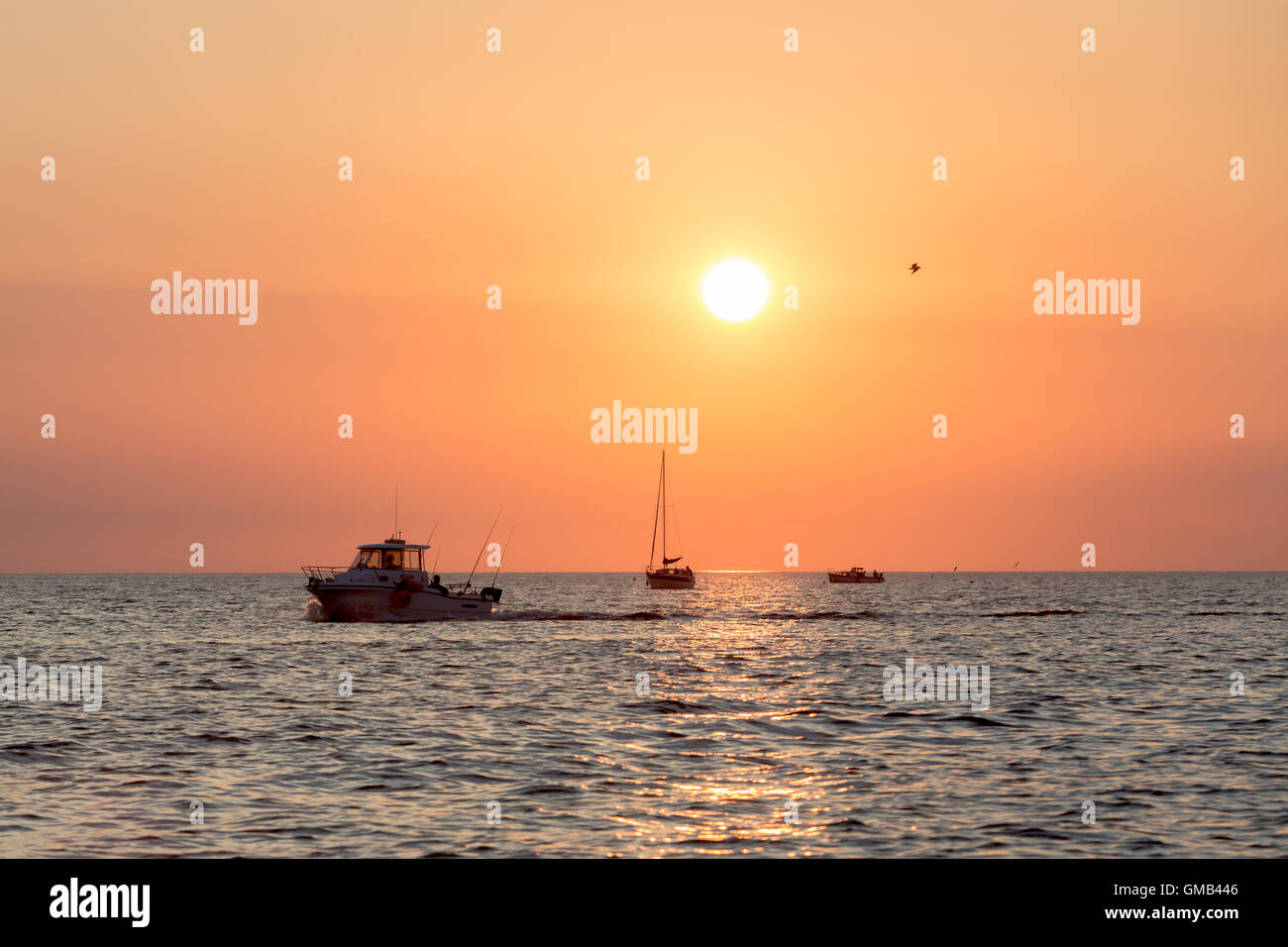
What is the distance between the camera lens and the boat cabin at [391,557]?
75938 mm

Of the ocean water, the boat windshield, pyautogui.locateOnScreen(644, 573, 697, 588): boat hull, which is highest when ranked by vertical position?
the boat windshield

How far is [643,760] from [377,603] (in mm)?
53618

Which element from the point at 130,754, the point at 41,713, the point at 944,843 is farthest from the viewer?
the point at 41,713

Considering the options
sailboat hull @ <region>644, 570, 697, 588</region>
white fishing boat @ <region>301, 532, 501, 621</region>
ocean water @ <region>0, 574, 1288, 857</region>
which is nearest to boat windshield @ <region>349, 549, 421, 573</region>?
white fishing boat @ <region>301, 532, 501, 621</region>

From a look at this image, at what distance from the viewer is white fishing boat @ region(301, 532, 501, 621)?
74.8m

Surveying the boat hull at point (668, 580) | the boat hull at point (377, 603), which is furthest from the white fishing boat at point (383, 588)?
the boat hull at point (668, 580)

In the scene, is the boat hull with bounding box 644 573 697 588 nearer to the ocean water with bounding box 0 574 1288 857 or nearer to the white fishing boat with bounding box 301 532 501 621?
the white fishing boat with bounding box 301 532 501 621
